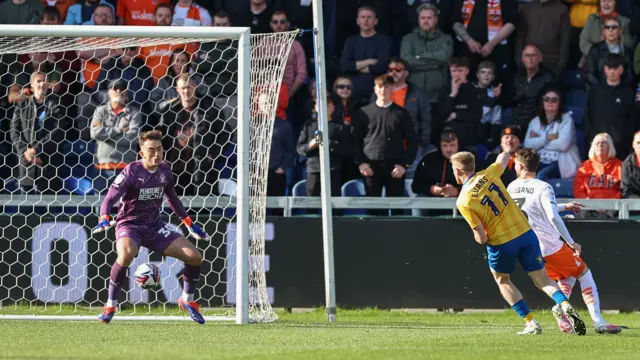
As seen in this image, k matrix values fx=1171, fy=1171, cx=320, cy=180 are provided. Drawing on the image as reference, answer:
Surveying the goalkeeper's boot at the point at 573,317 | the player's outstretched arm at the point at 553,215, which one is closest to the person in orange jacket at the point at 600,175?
the player's outstretched arm at the point at 553,215

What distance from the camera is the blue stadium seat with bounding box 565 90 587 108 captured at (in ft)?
50.2

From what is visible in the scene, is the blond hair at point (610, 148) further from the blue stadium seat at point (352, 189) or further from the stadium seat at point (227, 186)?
the stadium seat at point (227, 186)

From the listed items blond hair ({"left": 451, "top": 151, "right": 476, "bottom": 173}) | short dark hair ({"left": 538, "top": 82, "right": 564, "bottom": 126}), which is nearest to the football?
blond hair ({"left": 451, "top": 151, "right": 476, "bottom": 173})

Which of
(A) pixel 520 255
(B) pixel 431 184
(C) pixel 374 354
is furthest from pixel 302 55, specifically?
(C) pixel 374 354

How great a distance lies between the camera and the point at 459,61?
14.6m

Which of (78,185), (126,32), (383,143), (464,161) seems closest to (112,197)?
(126,32)

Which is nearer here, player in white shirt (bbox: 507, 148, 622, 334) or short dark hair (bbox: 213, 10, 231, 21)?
player in white shirt (bbox: 507, 148, 622, 334)

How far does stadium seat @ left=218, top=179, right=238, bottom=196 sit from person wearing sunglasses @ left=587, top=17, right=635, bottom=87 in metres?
4.79

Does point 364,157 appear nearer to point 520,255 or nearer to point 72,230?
point 72,230

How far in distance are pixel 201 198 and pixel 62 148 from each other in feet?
7.40

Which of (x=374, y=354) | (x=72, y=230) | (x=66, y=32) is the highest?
(x=66, y=32)

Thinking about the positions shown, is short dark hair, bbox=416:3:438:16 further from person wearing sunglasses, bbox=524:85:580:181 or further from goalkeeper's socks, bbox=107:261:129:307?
goalkeeper's socks, bbox=107:261:129:307

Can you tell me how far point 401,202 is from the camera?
41.5ft

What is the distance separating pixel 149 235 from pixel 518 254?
3.55m
